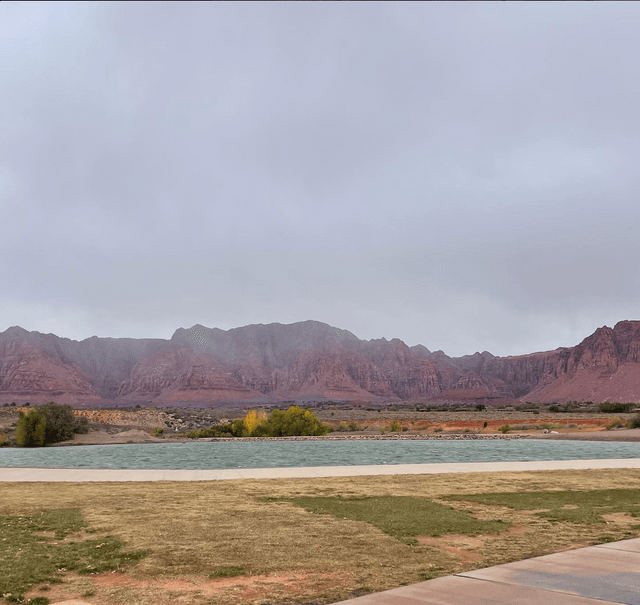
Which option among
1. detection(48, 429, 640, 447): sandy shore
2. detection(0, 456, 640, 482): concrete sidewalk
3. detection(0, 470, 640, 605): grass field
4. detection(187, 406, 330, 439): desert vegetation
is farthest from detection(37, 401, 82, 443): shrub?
detection(0, 470, 640, 605): grass field

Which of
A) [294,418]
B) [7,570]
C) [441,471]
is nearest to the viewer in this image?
[7,570]

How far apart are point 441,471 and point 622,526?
1127cm

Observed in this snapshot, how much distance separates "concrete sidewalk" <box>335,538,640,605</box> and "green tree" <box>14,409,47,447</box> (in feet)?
188

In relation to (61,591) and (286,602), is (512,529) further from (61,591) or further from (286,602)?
(61,591)

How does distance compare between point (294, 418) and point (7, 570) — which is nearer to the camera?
point (7, 570)

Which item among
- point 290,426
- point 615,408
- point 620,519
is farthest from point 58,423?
point 615,408

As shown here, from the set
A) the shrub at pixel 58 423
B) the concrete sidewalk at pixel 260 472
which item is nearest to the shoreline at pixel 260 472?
the concrete sidewalk at pixel 260 472

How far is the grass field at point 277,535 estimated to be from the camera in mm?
6781

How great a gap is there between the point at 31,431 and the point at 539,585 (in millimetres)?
59138

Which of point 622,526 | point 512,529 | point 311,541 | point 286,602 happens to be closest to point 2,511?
point 311,541

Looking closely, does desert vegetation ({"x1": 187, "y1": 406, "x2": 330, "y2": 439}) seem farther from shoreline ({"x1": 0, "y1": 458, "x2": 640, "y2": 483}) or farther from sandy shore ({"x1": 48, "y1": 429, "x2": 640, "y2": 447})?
shoreline ({"x1": 0, "y1": 458, "x2": 640, "y2": 483})

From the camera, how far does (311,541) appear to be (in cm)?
907

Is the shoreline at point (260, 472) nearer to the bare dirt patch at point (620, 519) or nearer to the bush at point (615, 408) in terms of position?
the bare dirt patch at point (620, 519)

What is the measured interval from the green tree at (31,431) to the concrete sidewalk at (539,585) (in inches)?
2259
